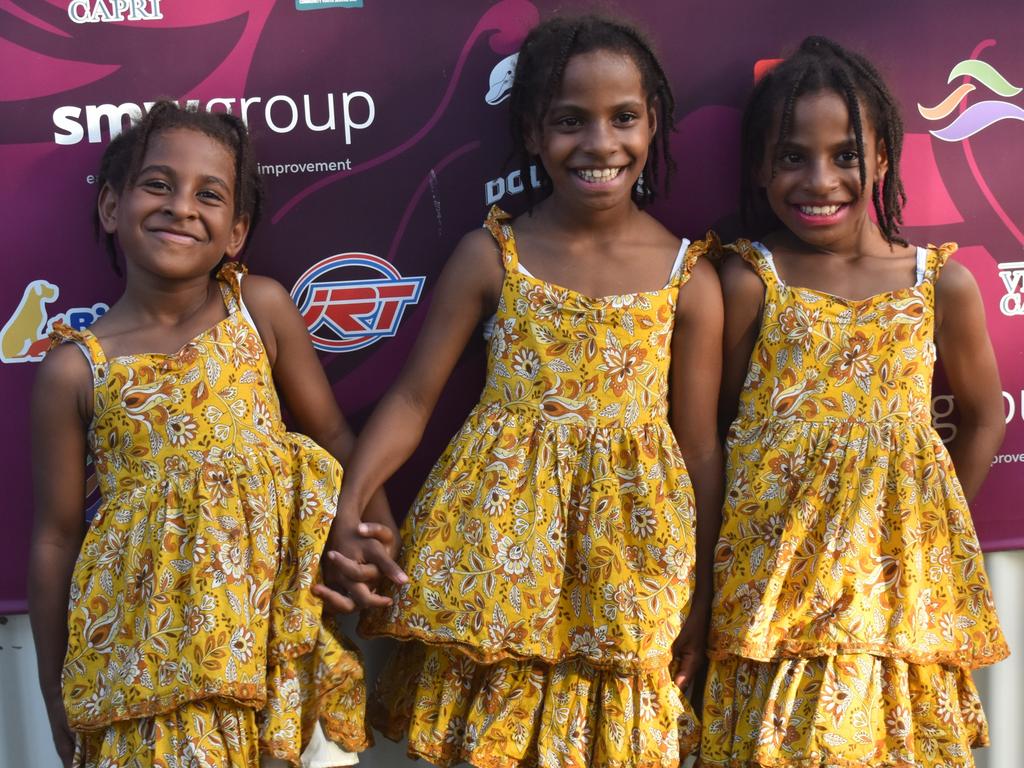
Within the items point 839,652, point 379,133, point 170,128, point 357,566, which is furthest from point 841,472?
point 170,128

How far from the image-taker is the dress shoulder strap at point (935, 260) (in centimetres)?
227

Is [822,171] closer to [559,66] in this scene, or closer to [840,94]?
[840,94]

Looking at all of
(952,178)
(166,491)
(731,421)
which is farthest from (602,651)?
(952,178)

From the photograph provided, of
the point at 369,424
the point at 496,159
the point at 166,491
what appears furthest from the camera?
the point at 496,159

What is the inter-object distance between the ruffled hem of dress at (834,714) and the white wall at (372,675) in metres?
0.35

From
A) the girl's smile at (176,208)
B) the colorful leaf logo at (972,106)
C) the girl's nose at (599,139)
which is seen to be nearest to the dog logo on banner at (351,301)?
the girl's smile at (176,208)

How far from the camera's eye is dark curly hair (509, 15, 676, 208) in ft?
7.16

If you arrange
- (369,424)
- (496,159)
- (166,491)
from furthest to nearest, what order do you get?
1. (496,159)
2. (369,424)
3. (166,491)

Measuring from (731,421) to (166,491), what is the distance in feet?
3.72

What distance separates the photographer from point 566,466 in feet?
7.15

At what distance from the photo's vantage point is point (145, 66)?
2354mm

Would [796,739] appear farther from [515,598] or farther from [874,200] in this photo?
[874,200]

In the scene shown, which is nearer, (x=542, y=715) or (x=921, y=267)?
(x=542, y=715)

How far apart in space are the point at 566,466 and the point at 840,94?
90cm
